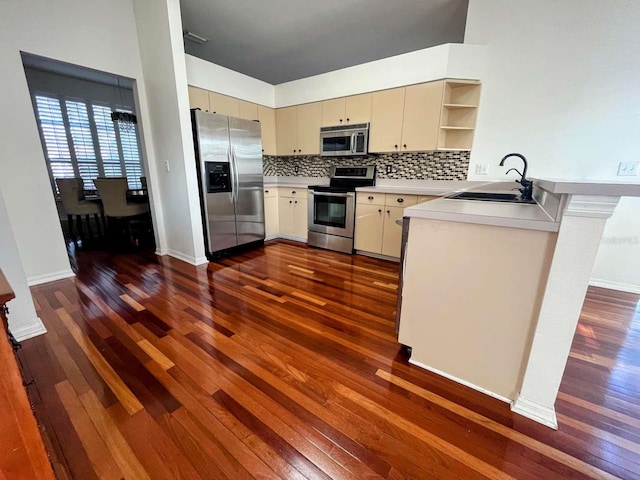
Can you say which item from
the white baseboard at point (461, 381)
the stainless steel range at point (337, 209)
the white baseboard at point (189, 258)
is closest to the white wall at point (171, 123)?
the white baseboard at point (189, 258)

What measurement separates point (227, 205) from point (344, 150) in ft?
5.67

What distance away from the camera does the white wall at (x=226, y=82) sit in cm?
319

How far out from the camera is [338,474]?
100cm

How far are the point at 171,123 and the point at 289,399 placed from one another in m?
2.97

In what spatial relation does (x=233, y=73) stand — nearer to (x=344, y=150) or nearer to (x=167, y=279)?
(x=344, y=150)

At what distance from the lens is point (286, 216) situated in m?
4.20

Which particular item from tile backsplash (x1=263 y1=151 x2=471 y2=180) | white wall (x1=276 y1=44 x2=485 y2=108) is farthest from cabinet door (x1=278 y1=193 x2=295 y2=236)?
white wall (x1=276 y1=44 x2=485 y2=108)

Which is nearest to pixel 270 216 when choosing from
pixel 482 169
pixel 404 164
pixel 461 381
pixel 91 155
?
pixel 404 164

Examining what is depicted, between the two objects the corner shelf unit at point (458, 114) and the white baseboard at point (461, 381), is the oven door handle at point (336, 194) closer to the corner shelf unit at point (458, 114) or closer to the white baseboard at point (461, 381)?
the corner shelf unit at point (458, 114)

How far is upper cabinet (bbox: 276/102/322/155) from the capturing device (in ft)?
12.8

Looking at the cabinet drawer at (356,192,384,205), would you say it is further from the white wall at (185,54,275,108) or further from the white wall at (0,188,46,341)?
the white wall at (0,188,46,341)

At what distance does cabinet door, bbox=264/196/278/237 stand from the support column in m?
3.44

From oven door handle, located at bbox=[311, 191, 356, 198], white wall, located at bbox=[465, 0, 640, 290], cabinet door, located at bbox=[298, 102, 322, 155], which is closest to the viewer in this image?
white wall, located at bbox=[465, 0, 640, 290]

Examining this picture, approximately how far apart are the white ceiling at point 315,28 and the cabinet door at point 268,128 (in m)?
0.77
